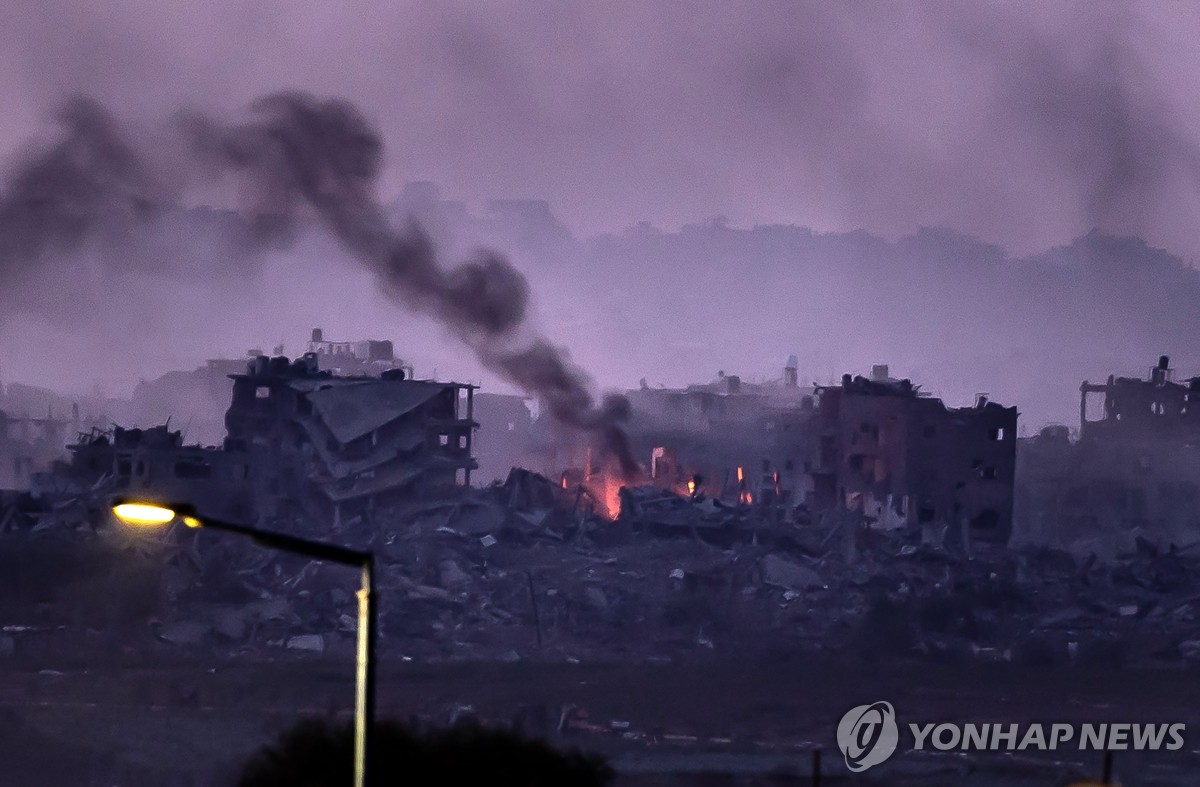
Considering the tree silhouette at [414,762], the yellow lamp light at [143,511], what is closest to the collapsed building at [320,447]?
the tree silhouette at [414,762]

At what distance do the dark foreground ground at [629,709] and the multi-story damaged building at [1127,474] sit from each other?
37966mm

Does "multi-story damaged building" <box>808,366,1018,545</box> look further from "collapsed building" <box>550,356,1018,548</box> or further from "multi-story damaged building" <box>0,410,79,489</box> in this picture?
"multi-story damaged building" <box>0,410,79,489</box>

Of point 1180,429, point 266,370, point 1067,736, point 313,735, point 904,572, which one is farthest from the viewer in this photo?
point 1180,429

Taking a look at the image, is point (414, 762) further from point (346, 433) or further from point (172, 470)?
point (346, 433)

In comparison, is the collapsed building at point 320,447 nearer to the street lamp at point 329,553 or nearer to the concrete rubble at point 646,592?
the concrete rubble at point 646,592

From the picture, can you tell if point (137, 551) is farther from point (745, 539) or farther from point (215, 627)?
point (745, 539)

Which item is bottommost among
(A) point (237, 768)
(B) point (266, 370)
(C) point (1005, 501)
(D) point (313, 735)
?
(A) point (237, 768)

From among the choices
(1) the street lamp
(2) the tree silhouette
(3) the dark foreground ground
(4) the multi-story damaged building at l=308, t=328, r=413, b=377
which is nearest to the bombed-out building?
(4) the multi-story damaged building at l=308, t=328, r=413, b=377

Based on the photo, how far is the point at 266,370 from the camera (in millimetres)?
67688

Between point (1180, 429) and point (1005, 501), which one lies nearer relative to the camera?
point (1005, 501)

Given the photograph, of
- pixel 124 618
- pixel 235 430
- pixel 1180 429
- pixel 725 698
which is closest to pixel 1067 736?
pixel 725 698

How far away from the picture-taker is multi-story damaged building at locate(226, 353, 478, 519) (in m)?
64.7

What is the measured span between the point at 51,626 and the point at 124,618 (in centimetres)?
226

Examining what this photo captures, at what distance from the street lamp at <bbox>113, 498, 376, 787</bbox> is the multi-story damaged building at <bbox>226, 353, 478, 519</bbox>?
54.1 meters
